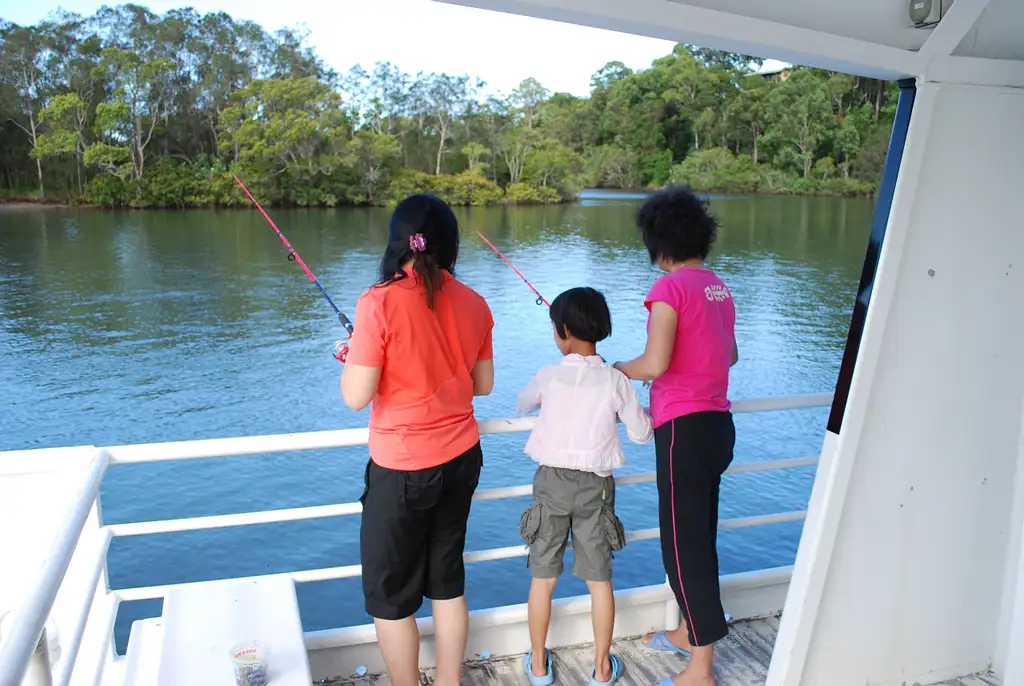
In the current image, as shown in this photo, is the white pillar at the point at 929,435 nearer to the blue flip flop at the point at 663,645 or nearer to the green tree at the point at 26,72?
the blue flip flop at the point at 663,645

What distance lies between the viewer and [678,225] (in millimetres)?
1809

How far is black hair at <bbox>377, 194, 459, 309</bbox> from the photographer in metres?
1.55

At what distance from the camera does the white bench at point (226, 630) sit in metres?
1.51

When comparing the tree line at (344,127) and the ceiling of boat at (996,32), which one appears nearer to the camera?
the ceiling of boat at (996,32)

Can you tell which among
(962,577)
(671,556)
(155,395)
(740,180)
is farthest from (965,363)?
(740,180)

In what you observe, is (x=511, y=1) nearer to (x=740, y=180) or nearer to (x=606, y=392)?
(x=606, y=392)

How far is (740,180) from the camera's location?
37719mm

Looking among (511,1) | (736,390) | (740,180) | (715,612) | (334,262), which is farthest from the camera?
(740,180)

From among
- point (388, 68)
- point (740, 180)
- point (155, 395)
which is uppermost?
point (388, 68)

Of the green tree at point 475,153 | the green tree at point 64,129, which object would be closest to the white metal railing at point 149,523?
the green tree at point 475,153

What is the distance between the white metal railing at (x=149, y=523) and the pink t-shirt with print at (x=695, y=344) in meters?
0.14

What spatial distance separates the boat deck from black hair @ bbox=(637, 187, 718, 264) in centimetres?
96

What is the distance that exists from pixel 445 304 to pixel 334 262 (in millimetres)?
21880

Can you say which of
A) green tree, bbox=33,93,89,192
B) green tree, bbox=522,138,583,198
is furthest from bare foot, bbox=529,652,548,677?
green tree, bbox=33,93,89,192
